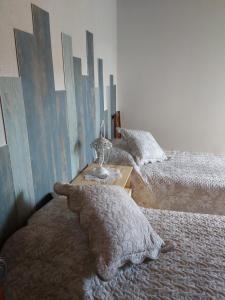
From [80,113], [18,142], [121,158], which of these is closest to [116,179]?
[121,158]

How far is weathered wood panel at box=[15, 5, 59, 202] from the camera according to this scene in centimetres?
120

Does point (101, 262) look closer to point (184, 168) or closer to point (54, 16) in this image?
point (54, 16)

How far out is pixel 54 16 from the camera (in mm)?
1492

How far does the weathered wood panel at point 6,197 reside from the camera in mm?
1061

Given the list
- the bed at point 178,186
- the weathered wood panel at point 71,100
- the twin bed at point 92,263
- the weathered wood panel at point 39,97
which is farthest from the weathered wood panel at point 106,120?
the twin bed at point 92,263

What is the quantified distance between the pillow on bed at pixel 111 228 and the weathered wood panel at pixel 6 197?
0.22 metres

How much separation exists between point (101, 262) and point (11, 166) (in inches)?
22.9

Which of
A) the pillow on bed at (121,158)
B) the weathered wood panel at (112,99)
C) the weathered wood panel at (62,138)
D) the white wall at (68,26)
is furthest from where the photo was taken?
the weathered wood panel at (112,99)

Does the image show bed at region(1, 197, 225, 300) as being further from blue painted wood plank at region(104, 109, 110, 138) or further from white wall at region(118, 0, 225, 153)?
white wall at region(118, 0, 225, 153)

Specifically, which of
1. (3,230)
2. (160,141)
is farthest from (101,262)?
(160,141)

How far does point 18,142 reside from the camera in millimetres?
1164

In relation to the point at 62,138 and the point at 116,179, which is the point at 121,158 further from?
the point at 62,138

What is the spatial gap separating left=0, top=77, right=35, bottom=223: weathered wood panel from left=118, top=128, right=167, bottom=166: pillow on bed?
52.1 inches

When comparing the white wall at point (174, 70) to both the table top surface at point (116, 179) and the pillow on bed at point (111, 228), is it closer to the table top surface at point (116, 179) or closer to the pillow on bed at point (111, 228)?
the table top surface at point (116, 179)
